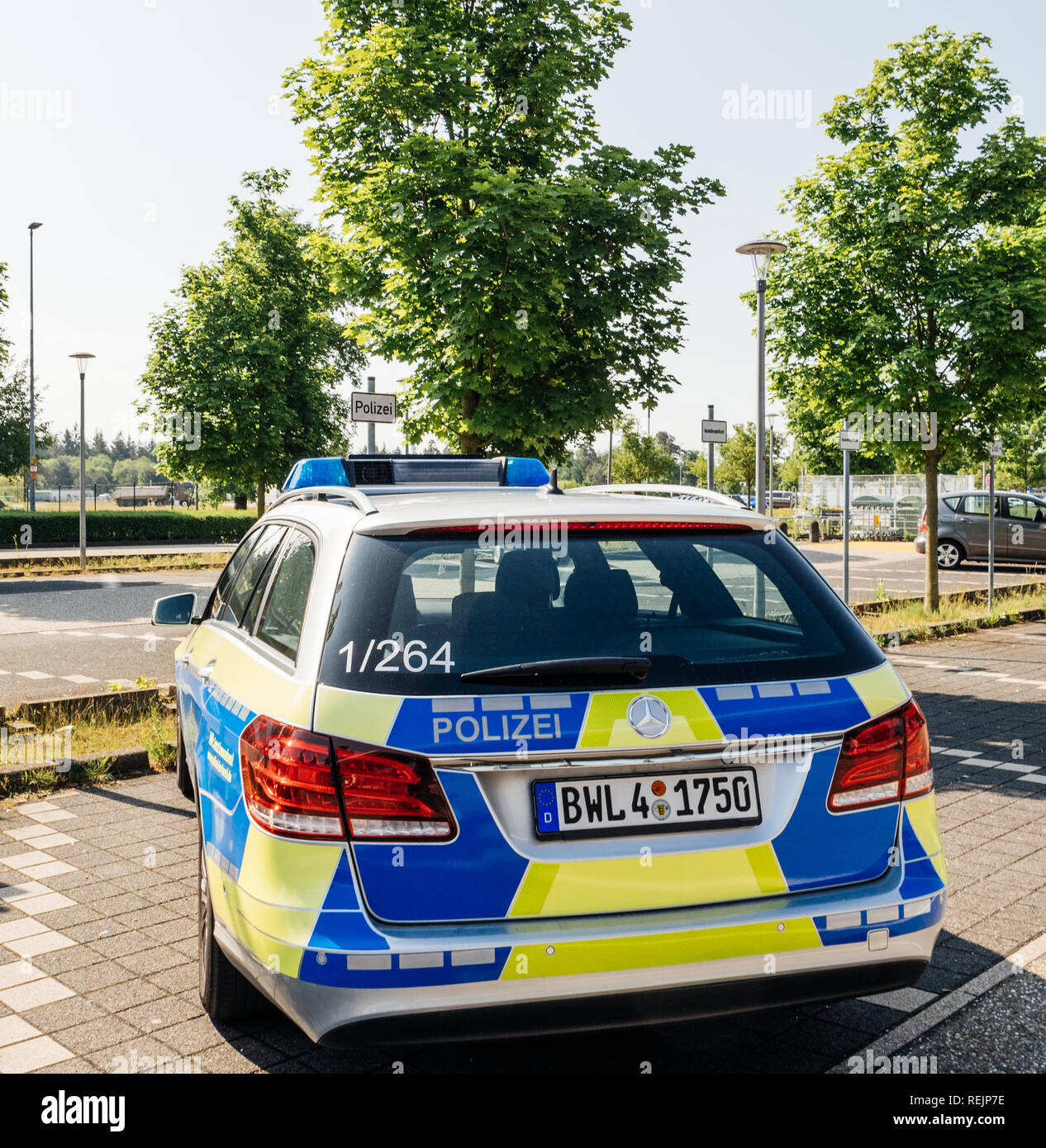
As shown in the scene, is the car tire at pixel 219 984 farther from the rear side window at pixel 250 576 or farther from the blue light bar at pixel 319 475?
the blue light bar at pixel 319 475

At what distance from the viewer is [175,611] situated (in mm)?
5293

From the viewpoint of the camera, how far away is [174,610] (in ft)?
17.4

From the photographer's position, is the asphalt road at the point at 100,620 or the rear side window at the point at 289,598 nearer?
the rear side window at the point at 289,598

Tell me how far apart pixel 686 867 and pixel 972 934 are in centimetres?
219

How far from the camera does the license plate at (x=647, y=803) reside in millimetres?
2631

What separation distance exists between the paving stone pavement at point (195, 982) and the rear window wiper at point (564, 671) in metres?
0.81

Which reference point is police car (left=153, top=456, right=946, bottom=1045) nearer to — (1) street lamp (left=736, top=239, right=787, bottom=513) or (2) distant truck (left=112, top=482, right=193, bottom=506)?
(1) street lamp (left=736, top=239, right=787, bottom=513)

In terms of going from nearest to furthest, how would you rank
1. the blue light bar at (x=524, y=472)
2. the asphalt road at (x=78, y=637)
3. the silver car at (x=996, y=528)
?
the blue light bar at (x=524, y=472) → the asphalt road at (x=78, y=637) → the silver car at (x=996, y=528)

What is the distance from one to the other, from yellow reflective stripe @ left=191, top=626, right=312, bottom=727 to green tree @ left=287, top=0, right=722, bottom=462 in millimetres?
7055

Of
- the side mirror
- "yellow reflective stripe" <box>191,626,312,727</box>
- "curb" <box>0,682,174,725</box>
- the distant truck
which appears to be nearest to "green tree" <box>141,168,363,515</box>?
"curb" <box>0,682,174,725</box>

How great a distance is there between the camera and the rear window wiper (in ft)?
8.76

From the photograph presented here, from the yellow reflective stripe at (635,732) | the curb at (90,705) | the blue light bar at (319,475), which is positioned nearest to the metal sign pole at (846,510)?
the curb at (90,705)

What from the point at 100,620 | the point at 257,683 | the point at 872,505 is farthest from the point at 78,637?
the point at 872,505
